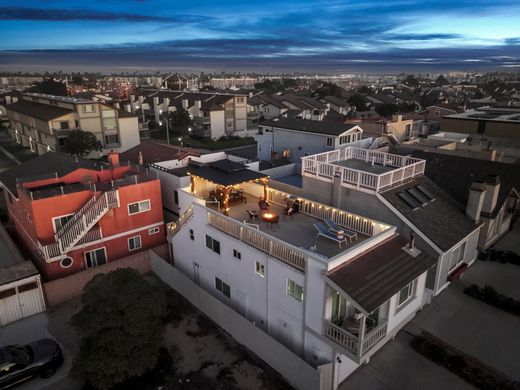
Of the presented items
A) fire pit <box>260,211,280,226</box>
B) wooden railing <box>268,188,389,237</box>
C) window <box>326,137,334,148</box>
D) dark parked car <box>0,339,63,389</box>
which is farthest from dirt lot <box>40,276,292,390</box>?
window <box>326,137,334,148</box>

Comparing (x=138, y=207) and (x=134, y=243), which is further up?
(x=138, y=207)

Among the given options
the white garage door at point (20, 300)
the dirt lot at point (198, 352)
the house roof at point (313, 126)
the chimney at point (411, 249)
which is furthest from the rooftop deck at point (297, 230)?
the house roof at point (313, 126)

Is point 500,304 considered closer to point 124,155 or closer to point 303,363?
point 303,363

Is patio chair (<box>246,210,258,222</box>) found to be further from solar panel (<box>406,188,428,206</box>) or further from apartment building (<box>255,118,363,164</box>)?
apartment building (<box>255,118,363,164</box>)

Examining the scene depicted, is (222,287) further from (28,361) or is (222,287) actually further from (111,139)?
(111,139)

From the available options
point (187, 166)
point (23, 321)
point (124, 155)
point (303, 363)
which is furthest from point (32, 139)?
point (303, 363)

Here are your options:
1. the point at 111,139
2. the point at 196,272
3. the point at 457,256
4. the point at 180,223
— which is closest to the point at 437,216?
the point at 457,256
